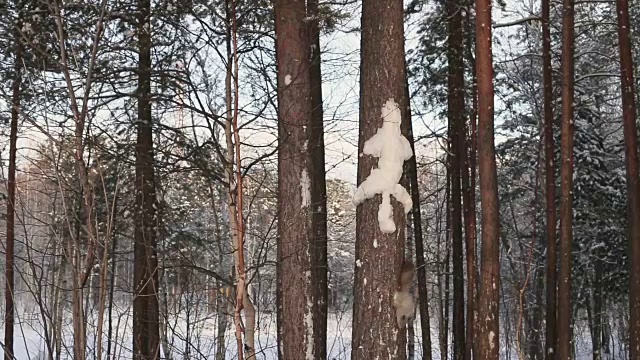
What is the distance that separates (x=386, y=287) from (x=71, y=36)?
3.84 metres

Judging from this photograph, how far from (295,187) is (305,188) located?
9cm

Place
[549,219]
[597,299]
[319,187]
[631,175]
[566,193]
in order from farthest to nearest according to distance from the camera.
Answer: [597,299] → [549,219] → [566,193] → [631,175] → [319,187]

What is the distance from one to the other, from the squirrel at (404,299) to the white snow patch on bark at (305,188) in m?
1.20

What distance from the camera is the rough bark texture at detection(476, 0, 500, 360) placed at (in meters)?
7.54

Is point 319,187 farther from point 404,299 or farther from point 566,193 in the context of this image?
point 566,193

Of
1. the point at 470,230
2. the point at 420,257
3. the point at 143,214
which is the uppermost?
the point at 470,230

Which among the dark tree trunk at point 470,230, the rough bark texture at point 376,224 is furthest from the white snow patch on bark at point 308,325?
the dark tree trunk at point 470,230

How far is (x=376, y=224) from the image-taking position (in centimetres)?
472

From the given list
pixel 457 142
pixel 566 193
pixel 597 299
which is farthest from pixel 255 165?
pixel 597 299

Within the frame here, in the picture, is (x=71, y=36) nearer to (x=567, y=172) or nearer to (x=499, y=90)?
(x=567, y=172)

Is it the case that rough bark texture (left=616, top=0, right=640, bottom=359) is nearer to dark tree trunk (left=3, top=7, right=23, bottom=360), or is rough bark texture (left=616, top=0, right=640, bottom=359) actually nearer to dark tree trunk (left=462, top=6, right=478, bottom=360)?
dark tree trunk (left=462, top=6, right=478, bottom=360)

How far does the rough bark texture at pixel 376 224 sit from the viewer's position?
15.1ft

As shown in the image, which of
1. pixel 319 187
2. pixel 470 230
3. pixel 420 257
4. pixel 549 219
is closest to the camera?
pixel 319 187

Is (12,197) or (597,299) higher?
(12,197)
